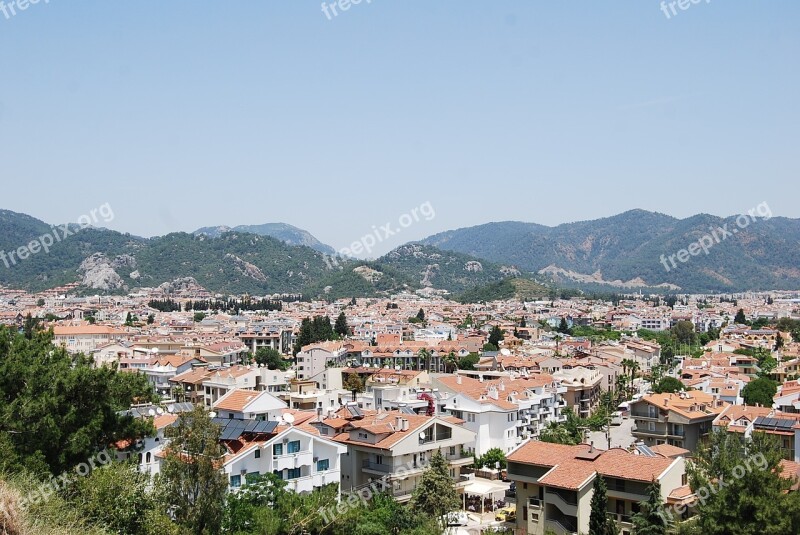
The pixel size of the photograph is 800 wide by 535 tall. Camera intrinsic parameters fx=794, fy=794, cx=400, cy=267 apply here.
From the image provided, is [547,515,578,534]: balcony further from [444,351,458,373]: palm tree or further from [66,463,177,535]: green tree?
[444,351,458,373]: palm tree

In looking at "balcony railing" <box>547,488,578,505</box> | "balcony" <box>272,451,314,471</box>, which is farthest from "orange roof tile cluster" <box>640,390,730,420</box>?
"balcony" <box>272,451,314,471</box>

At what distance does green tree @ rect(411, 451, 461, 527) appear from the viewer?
18000 millimetres

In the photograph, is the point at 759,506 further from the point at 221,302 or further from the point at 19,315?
the point at 221,302

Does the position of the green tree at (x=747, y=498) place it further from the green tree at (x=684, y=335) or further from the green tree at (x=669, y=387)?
the green tree at (x=684, y=335)

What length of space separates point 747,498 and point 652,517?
2.68 metres

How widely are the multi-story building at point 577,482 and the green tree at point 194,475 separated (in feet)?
26.0

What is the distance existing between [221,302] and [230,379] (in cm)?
8291

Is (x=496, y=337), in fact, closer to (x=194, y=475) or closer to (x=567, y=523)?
(x=567, y=523)

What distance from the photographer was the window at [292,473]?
59.2 ft

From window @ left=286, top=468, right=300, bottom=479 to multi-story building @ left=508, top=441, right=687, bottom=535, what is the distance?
506cm

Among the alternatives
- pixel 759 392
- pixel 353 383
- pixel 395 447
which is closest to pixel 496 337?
pixel 353 383

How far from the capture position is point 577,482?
691 inches

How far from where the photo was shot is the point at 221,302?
115 m

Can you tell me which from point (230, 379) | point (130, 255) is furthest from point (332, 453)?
point (130, 255)
